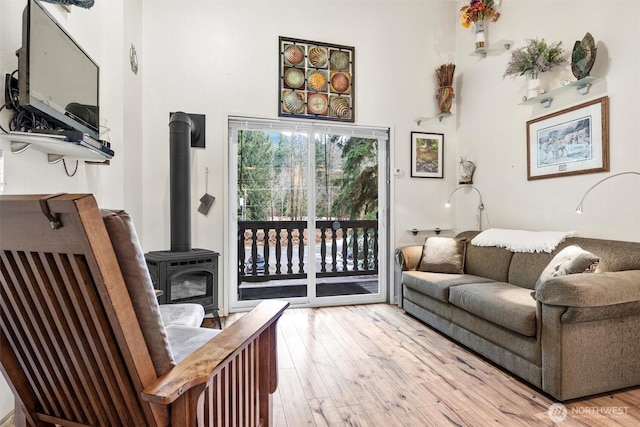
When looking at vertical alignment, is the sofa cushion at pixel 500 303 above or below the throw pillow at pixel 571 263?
below

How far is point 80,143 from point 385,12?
3615 mm

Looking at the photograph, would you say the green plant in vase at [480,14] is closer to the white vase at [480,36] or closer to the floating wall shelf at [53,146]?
the white vase at [480,36]

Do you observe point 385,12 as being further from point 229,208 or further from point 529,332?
point 529,332

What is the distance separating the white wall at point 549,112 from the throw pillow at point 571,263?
0.55 meters

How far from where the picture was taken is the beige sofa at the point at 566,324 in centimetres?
182

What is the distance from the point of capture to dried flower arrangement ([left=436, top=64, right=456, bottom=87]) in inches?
154

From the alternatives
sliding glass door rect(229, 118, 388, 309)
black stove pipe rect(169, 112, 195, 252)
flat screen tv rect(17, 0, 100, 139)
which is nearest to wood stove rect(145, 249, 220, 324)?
black stove pipe rect(169, 112, 195, 252)

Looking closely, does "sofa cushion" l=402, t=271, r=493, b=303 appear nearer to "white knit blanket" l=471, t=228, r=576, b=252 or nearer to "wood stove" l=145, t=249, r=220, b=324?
"white knit blanket" l=471, t=228, r=576, b=252

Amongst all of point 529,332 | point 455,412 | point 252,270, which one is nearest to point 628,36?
point 529,332

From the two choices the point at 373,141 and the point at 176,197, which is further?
the point at 373,141

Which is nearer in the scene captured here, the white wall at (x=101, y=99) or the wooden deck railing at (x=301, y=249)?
the white wall at (x=101, y=99)

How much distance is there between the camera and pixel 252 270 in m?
3.80

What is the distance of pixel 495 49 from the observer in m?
3.51

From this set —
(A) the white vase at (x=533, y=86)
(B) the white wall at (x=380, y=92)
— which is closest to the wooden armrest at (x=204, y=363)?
(B) the white wall at (x=380, y=92)
